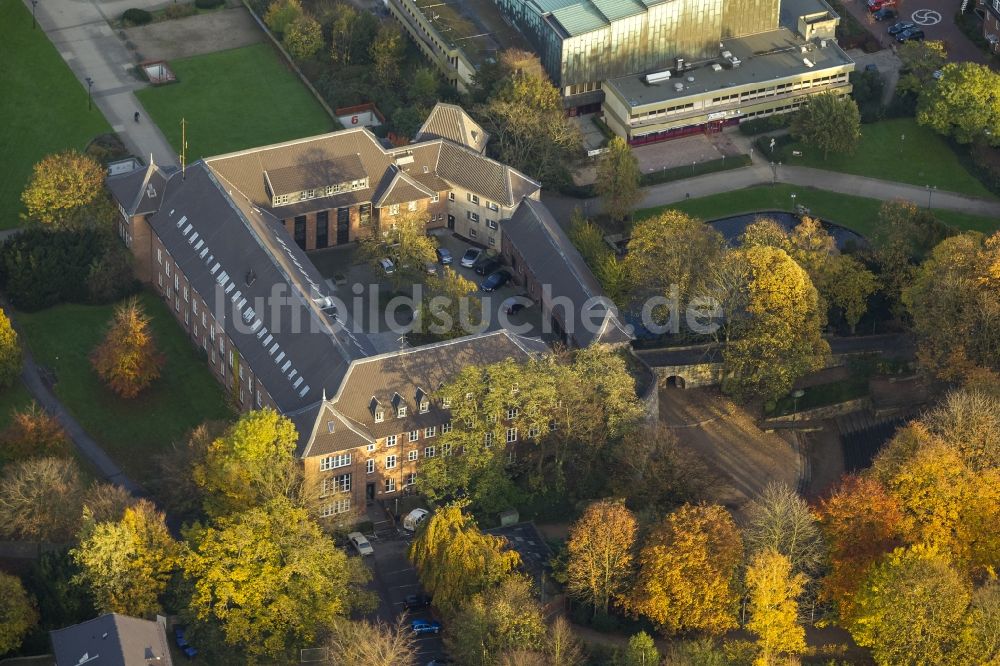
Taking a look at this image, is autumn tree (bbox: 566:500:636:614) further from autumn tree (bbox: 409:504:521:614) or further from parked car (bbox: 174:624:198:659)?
parked car (bbox: 174:624:198:659)

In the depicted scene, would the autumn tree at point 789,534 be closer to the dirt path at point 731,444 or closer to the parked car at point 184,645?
the dirt path at point 731,444

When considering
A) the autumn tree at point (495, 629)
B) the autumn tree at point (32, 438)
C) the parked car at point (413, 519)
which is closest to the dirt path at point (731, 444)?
the parked car at point (413, 519)

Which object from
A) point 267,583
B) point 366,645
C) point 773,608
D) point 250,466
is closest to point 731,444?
point 773,608

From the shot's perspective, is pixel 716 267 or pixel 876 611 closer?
pixel 876 611

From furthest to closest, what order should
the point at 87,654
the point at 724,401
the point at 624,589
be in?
1. the point at 724,401
2. the point at 624,589
3. the point at 87,654

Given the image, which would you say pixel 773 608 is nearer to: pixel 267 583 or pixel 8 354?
pixel 267 583

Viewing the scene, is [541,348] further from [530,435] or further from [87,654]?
[87,654]

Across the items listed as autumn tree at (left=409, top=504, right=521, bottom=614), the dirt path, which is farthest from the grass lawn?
the dirt path

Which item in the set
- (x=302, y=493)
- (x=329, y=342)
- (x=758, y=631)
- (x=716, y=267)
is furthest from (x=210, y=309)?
(x=758, y=631)
